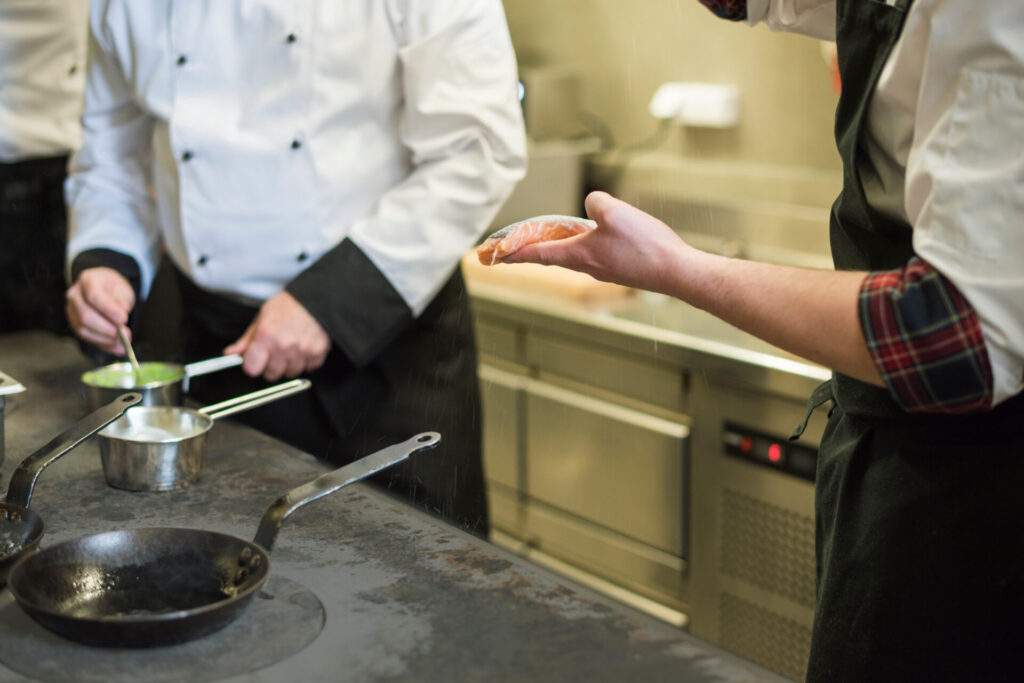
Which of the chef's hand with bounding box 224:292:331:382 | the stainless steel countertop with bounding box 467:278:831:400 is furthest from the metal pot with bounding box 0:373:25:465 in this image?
the stainless steel countertop with bounding box 467:278:831:400

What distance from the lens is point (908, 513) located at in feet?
3.82

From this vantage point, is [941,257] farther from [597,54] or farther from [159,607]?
[597,54]

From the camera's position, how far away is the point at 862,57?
1.13m

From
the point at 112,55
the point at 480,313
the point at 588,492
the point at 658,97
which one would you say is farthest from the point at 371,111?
the point at 658,97

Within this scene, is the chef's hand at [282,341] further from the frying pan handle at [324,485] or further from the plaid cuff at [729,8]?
the plaid cuff at [729,8]

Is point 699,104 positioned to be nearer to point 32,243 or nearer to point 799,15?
point 799,15

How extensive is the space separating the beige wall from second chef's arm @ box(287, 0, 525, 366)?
1.05m

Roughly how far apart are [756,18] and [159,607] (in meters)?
1.00

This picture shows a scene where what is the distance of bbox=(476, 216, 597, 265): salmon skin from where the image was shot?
1124 mm

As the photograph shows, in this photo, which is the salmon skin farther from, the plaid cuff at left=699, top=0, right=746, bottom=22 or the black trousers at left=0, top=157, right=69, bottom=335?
the black trousers at left=0, top=157, right=69, bottom=335

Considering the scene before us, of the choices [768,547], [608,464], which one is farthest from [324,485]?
[608,464]

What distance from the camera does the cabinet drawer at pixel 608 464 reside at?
7.68ft

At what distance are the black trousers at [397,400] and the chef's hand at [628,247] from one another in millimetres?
798

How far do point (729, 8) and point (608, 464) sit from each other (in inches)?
48.6
